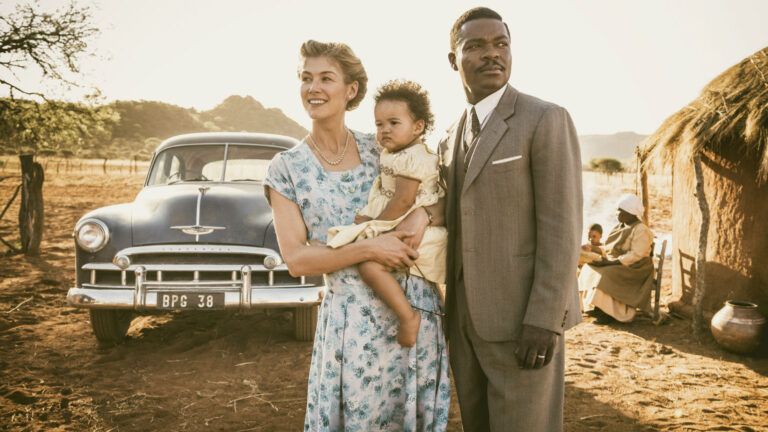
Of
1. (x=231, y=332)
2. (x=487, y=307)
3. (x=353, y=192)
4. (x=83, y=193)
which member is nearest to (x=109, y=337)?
(x=231, y=332)

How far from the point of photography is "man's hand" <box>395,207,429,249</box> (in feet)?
6.37

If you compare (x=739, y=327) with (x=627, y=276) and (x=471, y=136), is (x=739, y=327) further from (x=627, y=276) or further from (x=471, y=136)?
(x=471, y=136)

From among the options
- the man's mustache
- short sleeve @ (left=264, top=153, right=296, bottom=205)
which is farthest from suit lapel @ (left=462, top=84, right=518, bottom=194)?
short sleeve @ (left=264, top=153, right=296, bottom=205)

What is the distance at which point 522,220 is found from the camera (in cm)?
181

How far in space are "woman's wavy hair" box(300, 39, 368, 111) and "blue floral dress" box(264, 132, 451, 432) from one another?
1.27 feet

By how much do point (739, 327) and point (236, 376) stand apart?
189 inches

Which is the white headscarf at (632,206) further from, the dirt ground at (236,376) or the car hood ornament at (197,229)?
the car hood ornament at (197,229)

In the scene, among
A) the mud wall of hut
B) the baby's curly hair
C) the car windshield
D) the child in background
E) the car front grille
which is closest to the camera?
the baby's curly hair

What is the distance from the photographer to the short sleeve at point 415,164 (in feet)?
6.71

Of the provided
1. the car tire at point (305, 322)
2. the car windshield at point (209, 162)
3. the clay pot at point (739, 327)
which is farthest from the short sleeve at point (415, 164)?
the clay pot at point (739, 327)

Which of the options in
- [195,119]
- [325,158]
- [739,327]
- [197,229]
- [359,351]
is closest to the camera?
Result: [359,351]

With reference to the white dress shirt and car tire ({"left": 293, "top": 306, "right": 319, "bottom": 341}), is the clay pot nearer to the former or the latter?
car tire ({"left": 293, "top": 306, "right": 319, "bottom": 341})

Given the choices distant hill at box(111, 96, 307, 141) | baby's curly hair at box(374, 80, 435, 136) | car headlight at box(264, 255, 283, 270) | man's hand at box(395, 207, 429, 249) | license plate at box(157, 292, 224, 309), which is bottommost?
license plate at box(157, 292, 224, 309)

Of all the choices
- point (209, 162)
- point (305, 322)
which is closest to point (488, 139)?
point (305, 322)
